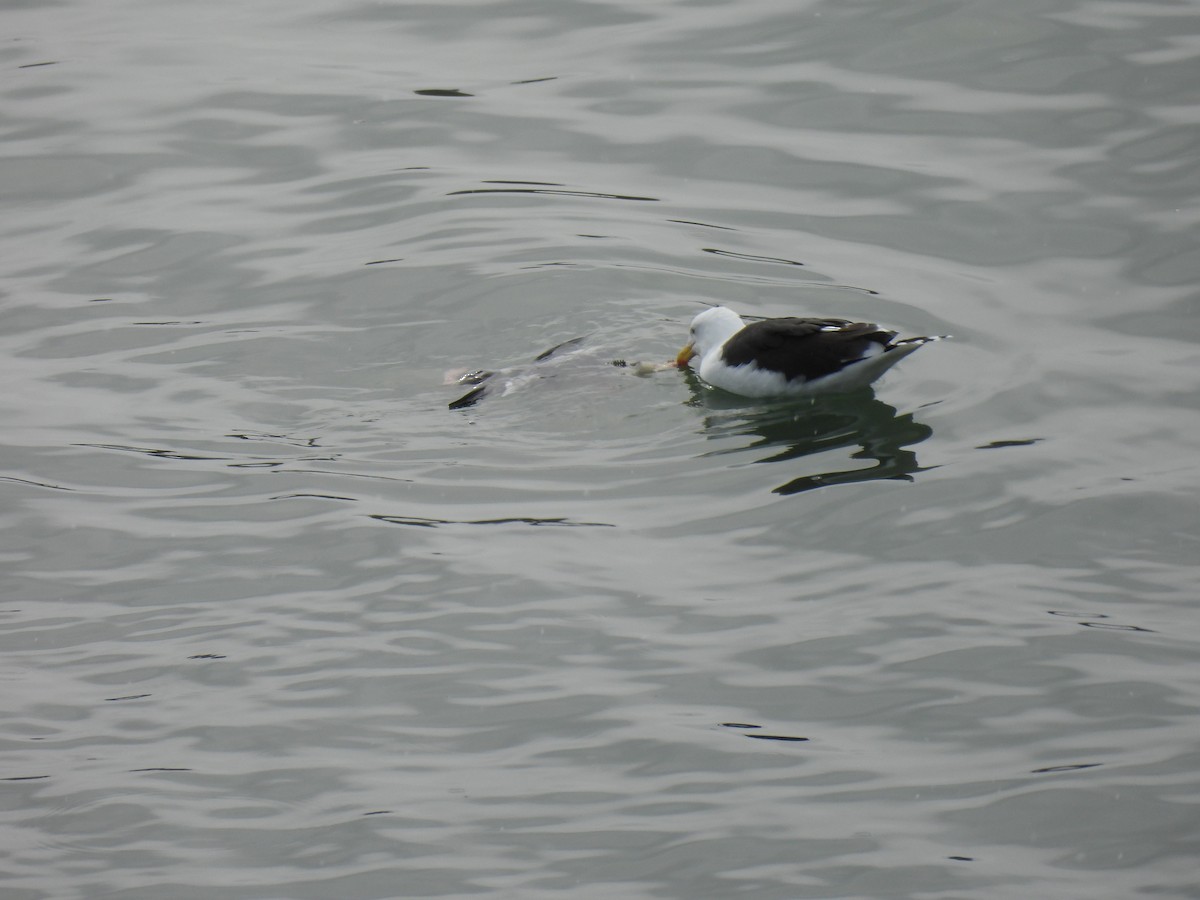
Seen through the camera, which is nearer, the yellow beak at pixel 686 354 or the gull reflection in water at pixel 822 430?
the gull reflection in water at pixel 822 430

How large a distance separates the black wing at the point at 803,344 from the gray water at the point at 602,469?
1.07 ft

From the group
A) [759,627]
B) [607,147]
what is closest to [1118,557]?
[759,627]

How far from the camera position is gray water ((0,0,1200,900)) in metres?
6.26

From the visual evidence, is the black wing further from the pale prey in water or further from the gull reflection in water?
the pale prey in water

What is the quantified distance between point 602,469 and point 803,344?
1.67 m

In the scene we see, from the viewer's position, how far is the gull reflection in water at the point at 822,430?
8.95 meters

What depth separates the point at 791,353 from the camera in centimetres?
1005

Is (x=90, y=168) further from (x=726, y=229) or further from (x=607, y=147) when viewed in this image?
(x=726, y=229)

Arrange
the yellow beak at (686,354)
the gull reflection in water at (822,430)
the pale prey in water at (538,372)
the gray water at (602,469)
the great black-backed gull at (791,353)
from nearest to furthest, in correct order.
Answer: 1. the gray water at (602,469)
2. the gull reflection in water at (822,430)
3. the great black-backed gull at (791,353)
4. the pale prey in water at (538,372)
5. the yellow beak at (686,354)

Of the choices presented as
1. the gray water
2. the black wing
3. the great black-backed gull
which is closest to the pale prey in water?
the gray water

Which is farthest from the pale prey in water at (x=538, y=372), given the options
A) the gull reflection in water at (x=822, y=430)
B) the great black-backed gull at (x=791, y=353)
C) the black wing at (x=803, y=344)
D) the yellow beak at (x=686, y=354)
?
the black wing at (x=803, y=344)

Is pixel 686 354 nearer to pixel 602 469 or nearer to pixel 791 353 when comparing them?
pixel 791 353

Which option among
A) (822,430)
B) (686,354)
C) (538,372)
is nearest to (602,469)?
(538,372)

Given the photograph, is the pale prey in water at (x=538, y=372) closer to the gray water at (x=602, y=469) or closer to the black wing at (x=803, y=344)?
the gray water at (x=602, y=469)
